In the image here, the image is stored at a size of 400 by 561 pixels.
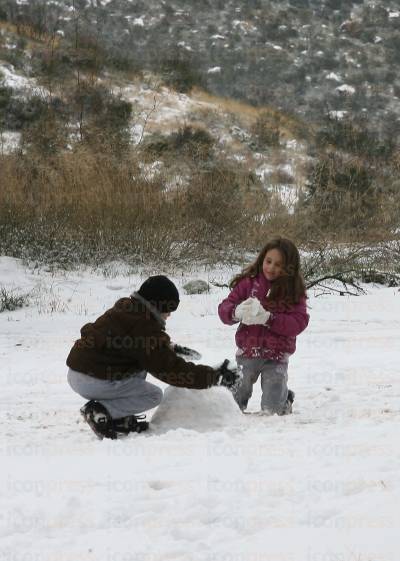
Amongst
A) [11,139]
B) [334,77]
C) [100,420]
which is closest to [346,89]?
[334,77]

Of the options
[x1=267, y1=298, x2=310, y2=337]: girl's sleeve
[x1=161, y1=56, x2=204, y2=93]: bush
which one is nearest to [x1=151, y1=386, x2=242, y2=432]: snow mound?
[x1=267, y1=298, x2=310, y2=337]: girl's sleeve

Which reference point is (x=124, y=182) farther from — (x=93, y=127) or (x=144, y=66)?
(x=144, y=66)

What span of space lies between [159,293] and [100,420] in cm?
66

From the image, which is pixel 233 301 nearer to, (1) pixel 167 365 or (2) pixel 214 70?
(1) pixel 167 365

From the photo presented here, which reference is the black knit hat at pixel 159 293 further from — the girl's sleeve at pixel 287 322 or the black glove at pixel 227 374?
the girl's sleeve at pixel 287 322

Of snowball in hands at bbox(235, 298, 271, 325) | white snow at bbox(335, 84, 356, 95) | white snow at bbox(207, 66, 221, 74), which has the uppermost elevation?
snowball in hands at bbox(235, 298, 271, 325)

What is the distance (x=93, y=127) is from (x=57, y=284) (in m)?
6.65

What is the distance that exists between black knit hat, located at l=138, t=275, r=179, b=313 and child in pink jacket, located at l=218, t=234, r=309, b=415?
1.78ft

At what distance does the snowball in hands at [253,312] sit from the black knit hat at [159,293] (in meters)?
0.52

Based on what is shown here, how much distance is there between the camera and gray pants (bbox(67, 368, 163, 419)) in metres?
2.92

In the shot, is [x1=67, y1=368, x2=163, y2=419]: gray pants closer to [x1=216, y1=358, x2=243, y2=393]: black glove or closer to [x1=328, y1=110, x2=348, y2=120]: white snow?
[x1=216, y1=358, x2=243, y2=393]: black glove

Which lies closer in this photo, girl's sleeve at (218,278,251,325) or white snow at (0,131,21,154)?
girl's sleeve at (218,278,251,325)

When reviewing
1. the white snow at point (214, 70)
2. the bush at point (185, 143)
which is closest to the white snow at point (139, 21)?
the white snow at point (214, 70)

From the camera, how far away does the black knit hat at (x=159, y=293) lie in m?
2.83
